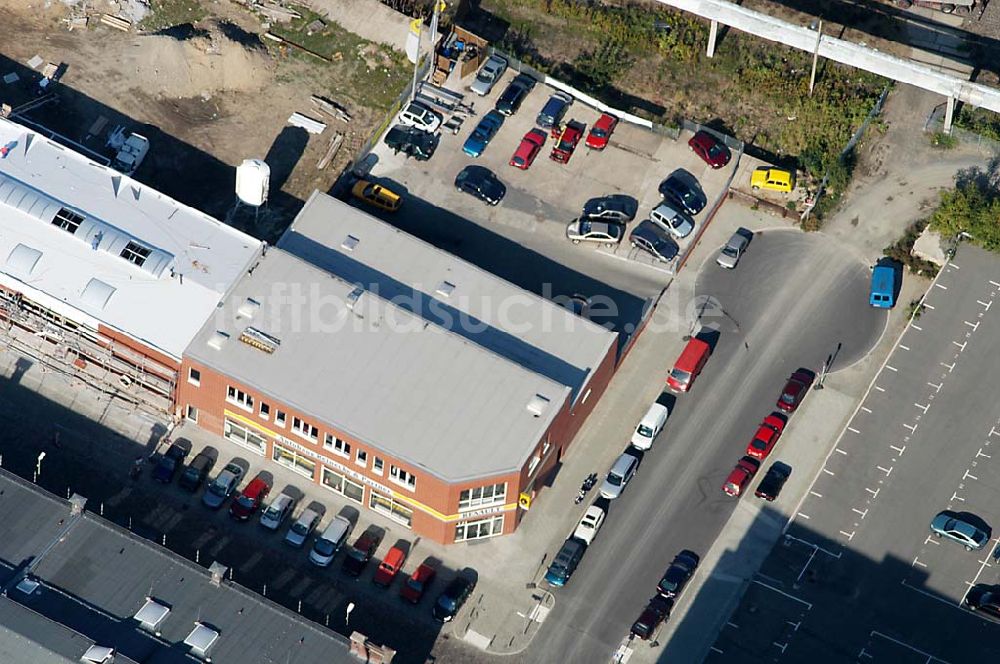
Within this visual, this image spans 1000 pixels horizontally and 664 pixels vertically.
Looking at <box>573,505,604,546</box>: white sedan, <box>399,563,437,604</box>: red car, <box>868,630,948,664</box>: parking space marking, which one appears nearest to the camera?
<box>868,630,948,664</box>: parking space marking

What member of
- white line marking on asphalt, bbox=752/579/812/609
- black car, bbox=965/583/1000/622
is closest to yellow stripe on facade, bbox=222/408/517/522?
white line marking on asphalt, bbox=752/579/812/609

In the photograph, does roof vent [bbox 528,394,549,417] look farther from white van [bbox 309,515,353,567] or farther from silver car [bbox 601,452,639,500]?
white van [bbox 309,515,353,567]

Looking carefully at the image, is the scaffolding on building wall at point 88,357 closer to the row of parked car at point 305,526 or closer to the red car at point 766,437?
the row of parked car at point 305,526

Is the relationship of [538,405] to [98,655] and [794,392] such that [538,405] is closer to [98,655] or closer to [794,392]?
[794,392]

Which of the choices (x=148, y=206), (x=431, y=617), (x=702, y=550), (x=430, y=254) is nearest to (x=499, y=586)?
(x=431, y=617)

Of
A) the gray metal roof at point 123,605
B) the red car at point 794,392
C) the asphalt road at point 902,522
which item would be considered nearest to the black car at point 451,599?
the gray metal roof at point 123,605

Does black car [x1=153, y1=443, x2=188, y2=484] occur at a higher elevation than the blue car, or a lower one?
lower

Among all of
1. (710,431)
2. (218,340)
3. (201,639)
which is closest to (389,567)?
(201,639)
